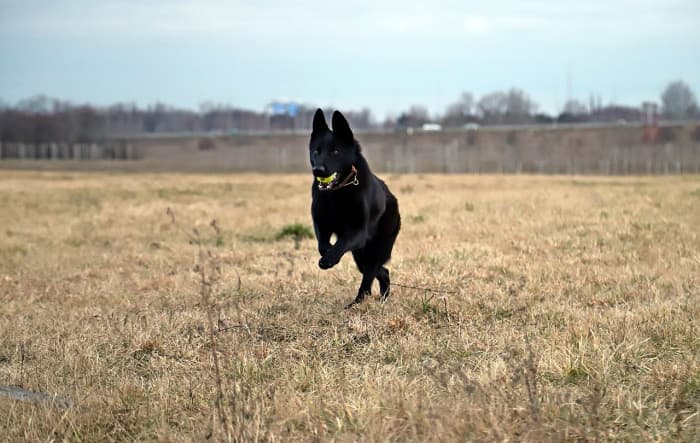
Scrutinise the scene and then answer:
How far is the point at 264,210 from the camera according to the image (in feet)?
76.2

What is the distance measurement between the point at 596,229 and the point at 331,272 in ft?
20.0

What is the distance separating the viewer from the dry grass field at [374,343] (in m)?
4.51

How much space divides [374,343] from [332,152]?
6.61ft

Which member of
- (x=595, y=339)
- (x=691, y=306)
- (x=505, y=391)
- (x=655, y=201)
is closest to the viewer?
(x=505, y=391)

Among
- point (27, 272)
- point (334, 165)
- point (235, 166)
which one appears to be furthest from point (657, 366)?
point (235, 166)

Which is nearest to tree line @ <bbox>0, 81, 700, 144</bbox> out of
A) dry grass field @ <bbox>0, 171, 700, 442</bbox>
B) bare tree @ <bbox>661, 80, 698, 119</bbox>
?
bare tree @ <bbox>661, 80, 698, 119</bbox>

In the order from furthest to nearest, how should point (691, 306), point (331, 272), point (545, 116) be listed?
point (545, 116) < point (331, 272) < point (691, 306)

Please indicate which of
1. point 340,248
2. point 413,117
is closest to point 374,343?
point 340,248

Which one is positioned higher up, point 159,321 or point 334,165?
point 334,165

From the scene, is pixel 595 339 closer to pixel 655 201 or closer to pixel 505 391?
pixel 505 391

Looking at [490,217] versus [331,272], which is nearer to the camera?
[331,272]

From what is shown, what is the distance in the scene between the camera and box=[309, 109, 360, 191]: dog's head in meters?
7.43

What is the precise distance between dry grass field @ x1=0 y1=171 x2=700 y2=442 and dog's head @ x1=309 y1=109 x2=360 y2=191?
1204 mm

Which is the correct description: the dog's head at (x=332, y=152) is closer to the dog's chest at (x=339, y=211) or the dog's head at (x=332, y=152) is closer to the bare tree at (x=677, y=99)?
the dog's chest at (x=339, y=211)
